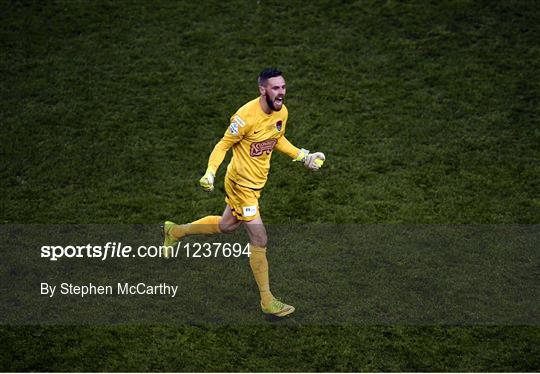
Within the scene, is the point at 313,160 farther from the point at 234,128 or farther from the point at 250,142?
the point at 234,128

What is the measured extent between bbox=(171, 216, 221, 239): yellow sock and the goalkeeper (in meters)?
0.24

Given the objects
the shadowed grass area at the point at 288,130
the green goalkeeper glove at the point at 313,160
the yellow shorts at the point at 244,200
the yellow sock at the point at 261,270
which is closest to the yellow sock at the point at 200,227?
the yellow shorts at the point at 244,200

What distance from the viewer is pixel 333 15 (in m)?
13.3

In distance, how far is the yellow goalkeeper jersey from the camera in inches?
302

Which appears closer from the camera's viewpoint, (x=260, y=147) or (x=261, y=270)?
(x=260, y=147)

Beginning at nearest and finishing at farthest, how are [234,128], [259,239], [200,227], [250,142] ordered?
1. [234,128]
2. [250,142]
3. [259,239]
4. [200,227]

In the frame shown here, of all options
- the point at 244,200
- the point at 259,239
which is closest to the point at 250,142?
the point at 244,200

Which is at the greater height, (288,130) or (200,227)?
(288,130)

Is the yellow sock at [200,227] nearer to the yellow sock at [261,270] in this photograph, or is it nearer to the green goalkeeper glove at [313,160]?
the yellow sock at [261,270]

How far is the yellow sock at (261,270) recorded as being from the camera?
7918 mm

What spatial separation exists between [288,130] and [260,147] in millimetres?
3391

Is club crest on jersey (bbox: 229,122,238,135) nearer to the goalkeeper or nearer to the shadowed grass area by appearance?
the goalkeeper

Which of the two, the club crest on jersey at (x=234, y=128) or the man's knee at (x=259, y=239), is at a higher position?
the club crest on jersey at (x=234, y=128)

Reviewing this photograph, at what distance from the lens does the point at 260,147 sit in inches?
308
